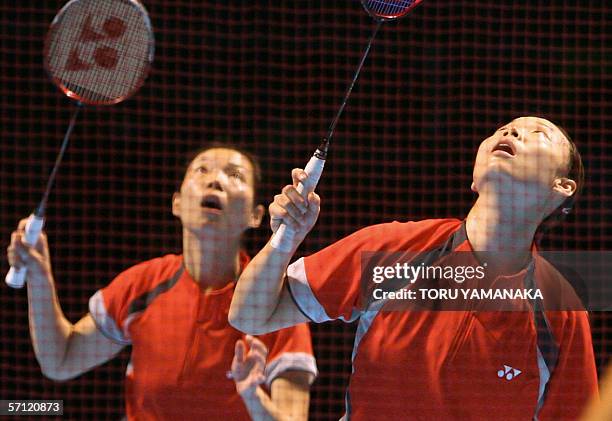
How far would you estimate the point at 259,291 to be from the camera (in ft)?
10.4

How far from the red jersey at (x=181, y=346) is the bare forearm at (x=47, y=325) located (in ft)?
0.41

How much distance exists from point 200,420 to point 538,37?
200cm

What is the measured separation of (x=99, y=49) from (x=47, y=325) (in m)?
0.83

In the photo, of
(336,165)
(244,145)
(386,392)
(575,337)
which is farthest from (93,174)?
(575,337)

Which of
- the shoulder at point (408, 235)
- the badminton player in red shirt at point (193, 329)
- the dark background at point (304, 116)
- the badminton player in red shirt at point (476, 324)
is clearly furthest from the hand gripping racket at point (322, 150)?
the dark background at point (304, 116)

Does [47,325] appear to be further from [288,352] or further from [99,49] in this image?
[99,49]

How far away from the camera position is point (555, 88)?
4316 mm

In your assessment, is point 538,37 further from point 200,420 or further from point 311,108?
point 200,420

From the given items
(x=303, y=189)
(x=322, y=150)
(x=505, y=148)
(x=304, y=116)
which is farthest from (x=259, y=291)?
(x=304, y=116)

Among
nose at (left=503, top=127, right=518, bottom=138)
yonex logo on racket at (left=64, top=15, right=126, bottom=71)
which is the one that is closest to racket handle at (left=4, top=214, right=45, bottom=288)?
yonex logo on racket at (left=64, top=15, right=126, bottom=71)

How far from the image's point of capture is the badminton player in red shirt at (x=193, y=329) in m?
3.42

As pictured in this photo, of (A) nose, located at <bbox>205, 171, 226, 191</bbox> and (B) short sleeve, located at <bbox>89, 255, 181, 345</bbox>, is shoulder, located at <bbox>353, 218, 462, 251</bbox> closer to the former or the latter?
(A) nose, located at <bbox>205, 171, 226, 191</bbox>

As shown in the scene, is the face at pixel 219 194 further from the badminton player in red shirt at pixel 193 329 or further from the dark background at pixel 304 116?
the dark background at pixel 304 116

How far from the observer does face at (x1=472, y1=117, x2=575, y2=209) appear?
10.8ft
